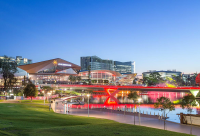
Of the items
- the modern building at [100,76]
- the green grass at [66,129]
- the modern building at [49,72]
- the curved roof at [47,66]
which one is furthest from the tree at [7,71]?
the modern building at [100,76]

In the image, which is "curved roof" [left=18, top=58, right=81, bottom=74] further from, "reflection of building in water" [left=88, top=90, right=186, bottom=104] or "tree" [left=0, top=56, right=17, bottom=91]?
"tree" [left=0, top=56, right=17, bottom=91]

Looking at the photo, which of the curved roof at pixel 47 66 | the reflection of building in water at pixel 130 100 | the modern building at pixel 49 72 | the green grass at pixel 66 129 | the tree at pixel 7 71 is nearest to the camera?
the green grass at pixel 66 129

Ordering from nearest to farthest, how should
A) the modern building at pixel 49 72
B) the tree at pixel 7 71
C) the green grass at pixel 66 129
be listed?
the green grass at pixel 66 129 → the tree at pixel 7 71 → the modern building at pixel 49 72

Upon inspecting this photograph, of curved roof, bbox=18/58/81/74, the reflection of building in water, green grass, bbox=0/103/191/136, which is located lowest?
the reflection of building in water

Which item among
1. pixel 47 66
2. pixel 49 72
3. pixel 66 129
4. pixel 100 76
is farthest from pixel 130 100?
pixel 47 66

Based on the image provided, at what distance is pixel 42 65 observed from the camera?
160 m

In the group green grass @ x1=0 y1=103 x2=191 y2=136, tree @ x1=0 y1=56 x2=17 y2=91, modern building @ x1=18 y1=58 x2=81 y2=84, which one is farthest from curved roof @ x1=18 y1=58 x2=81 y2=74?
green grass @ x1=0 y1=103 x2=191 y2=136

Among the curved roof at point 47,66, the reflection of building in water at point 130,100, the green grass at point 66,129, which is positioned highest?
the curved roof at point 47,66

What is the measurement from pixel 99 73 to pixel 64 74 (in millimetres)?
32892

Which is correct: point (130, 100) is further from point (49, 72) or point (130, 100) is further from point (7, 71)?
point (49, 72)

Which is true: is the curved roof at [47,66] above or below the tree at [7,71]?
above

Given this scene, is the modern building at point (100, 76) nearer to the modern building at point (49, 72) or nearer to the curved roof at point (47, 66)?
the modern building at point (49, 72)

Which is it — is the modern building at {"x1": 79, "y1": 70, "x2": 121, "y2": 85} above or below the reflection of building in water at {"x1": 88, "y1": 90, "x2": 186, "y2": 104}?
above

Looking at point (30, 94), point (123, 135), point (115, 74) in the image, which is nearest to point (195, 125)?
point (123, 135)
